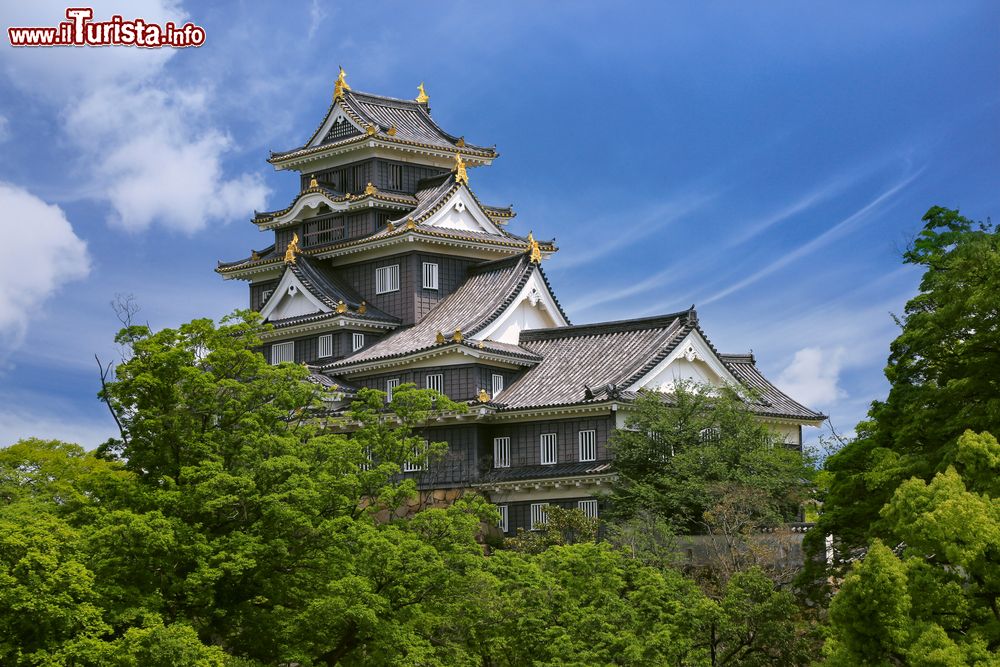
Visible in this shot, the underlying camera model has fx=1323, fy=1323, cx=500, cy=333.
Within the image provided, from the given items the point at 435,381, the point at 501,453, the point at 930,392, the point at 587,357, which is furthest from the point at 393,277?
the point at 930,392

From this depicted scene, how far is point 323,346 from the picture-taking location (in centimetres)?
4581

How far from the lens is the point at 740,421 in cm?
3762

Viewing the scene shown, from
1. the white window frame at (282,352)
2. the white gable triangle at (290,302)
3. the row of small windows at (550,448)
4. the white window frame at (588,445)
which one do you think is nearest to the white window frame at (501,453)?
the row of small windows at (550,448)

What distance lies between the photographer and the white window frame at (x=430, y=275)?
46.2 meters

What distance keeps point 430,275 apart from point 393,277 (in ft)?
4.37

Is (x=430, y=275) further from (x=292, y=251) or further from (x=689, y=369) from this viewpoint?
(x=689, y=369)

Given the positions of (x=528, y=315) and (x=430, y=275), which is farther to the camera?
(x=430, y=275)

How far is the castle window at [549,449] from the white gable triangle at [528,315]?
14.4 feet

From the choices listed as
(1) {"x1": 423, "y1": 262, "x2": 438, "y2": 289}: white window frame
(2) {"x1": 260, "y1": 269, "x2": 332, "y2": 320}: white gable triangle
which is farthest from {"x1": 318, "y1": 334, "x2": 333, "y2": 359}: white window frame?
(1) {"x1": 423, "y1": 262, "x2": 438, "y2": 289}: white window frame

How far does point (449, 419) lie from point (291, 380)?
37.4ft

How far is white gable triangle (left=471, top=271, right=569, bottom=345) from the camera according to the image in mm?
43250

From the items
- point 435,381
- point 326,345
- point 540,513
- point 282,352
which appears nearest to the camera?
point 540,513

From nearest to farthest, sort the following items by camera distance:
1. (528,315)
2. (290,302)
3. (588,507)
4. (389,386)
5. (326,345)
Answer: (588,507) → (389,386) → (528,315) → (326,345) → (290,302)

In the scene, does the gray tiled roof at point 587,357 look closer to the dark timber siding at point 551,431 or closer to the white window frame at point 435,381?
the dark timber siding at point 551,431
